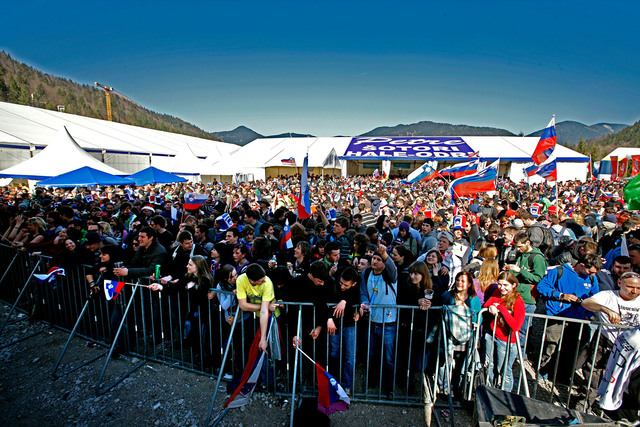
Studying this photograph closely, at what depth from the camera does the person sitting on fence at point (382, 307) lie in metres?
3.89

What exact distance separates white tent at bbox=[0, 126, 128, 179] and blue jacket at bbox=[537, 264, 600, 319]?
47.1ft

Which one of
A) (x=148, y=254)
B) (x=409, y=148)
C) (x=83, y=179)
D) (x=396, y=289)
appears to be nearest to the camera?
(x=396, y=289)

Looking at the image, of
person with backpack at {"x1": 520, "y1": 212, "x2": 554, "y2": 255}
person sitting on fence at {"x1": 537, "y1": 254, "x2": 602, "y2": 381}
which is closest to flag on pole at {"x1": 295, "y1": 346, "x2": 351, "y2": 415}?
person sitting on fence at {"x1": 537, "y1": 254, "x2": 602, "y2": 381}

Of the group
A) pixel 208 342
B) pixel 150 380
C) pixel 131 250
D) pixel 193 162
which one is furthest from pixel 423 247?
pixel 193 162

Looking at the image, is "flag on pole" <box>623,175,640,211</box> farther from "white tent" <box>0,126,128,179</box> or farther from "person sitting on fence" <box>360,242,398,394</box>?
"white tent" <box>0,126,128,179</box>

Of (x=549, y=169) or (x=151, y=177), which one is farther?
(x=151, y=177)

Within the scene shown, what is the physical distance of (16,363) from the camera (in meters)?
4.51

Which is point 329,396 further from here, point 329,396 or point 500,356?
point 500,356

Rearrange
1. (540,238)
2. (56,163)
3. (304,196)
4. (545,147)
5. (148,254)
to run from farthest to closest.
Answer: (56,163) → (545,147) → (304,196) → (540,238) → (148,254)

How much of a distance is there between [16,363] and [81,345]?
2.46ft

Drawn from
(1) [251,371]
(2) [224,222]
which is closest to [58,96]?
A: (2) [224,222]

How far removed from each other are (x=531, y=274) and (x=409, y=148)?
4041 cm

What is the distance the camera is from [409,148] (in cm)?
4262

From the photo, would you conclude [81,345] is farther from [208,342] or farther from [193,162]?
[193,162]
